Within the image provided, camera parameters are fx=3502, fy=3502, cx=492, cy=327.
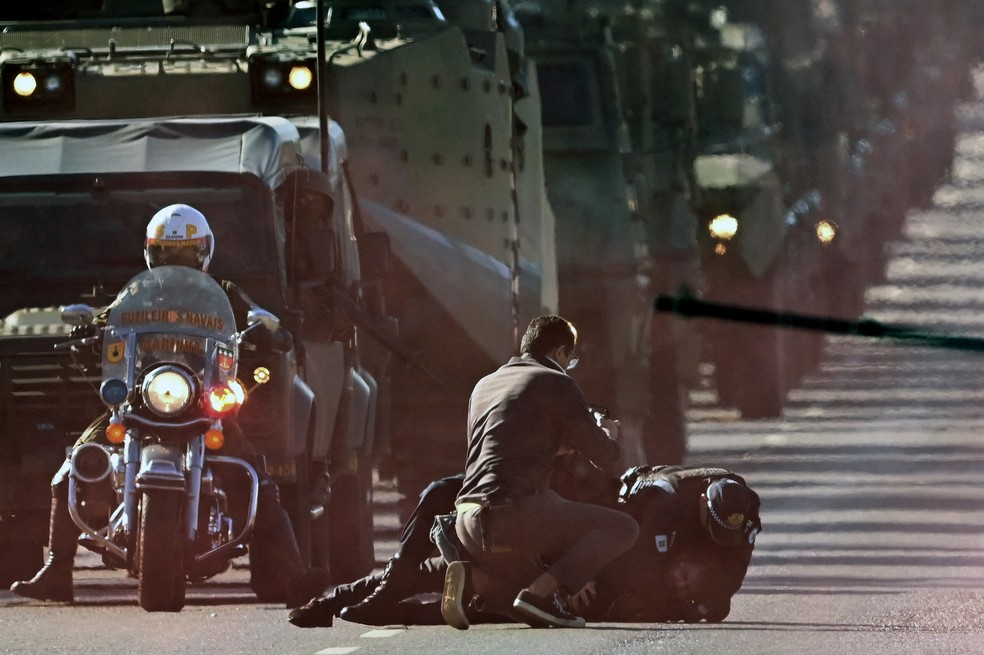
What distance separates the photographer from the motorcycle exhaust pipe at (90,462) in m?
13.9

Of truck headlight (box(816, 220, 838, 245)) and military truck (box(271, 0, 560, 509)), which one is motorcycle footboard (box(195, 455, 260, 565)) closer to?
military truck (box(271, 0, 560, 509))

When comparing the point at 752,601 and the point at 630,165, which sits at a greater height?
the point at 630,165

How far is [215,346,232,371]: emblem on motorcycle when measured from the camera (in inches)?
541

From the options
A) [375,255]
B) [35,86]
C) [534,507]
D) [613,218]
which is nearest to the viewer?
[534,507]

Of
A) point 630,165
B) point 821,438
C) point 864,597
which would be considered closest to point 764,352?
point 821,438

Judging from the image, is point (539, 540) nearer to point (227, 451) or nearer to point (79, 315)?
point (227, 451)

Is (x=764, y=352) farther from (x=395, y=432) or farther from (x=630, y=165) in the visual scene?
(x=395, y=432)

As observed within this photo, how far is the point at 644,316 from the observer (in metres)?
23.8

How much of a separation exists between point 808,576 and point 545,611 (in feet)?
17.0

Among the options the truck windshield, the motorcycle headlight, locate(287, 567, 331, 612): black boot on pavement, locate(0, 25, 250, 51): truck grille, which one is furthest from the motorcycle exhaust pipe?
locate(0, 25, 250, 51): truck grille

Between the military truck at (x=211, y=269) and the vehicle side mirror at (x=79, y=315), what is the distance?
91 cm

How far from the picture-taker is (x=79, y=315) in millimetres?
13938

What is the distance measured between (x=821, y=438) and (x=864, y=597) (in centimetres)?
1792

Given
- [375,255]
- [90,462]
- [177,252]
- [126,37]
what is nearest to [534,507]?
[90,462]
